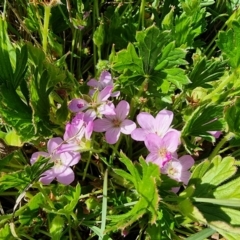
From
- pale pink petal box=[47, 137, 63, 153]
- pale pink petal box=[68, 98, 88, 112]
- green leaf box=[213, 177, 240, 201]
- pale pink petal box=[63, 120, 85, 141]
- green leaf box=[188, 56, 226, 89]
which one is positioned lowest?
green leaf box=[213, 177, 240, 201]

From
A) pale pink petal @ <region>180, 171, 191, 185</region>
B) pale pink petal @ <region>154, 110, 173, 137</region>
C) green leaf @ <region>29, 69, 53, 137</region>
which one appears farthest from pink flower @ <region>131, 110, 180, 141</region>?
green leaf @ <region>29, 69, 53, 137</region>

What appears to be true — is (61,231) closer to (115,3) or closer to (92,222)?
(92,222)

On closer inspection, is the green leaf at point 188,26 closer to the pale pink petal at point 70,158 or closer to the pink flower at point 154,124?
Answer: the pink flower at point 154,124

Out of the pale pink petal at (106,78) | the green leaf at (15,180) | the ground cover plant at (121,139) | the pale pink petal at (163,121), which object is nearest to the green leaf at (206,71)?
the ground cover plant at (121,139)

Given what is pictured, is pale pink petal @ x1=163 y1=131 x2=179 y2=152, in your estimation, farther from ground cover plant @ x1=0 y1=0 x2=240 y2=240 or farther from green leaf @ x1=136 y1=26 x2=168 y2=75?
green leaf @ x1=136 y1=26 x2=168 y2=75

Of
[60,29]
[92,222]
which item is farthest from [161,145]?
[60,29]

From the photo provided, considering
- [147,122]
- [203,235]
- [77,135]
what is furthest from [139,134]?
[203,235]

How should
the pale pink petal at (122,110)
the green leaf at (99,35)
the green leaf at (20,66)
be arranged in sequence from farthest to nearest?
1. the green leaf at (99,35)
2. the pale pink petal at (122,110)
3. the green leaf at (20,66)
